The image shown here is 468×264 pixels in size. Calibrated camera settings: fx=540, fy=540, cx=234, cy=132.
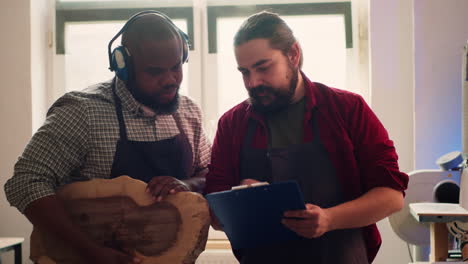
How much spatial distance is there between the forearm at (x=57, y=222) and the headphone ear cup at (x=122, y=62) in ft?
1.53

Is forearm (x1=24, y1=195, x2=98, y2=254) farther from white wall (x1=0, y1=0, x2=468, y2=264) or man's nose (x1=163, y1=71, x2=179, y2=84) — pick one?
white wall (x1=0, y1=0, x2=468, y2=264)

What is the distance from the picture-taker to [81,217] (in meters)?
1.70

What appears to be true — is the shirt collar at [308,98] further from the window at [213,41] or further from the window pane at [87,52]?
the window pane at [87,52]

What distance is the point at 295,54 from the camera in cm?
178

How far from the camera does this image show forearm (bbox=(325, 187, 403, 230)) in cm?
155

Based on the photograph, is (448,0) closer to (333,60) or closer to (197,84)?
(333,60)

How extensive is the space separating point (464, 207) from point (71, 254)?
1572 millimetres

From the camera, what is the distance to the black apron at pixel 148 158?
1.77 metres

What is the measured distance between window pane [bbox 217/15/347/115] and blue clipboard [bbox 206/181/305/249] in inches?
92.1

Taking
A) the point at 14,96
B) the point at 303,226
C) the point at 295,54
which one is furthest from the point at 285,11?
the point at 303,226

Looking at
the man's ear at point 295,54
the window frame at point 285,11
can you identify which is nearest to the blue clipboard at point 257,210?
the man's ear at point 295,54

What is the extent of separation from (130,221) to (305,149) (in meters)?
0.59

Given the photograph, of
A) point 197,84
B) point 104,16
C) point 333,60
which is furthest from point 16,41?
point 333,60

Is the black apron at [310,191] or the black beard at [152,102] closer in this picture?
the black apron at [310,191]
